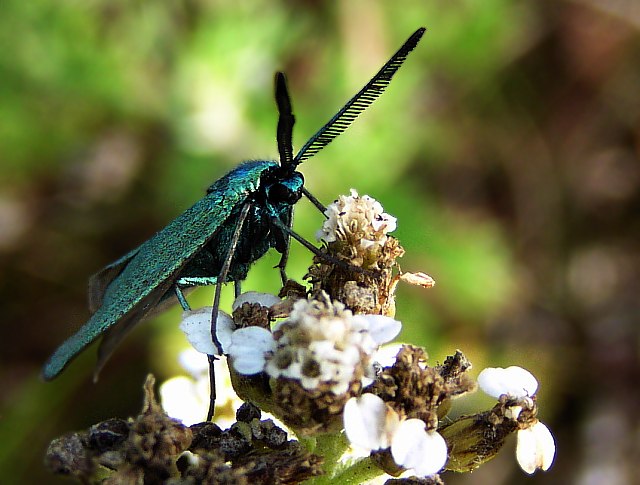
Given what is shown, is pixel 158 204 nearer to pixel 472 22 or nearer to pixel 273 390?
pixel 472 22

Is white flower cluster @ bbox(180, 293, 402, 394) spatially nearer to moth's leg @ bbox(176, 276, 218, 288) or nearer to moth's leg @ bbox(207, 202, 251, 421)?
moth's leg @ bbox(207, 202, 251, 421)

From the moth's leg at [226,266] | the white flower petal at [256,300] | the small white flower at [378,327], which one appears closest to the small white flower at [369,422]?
the small white flower at [378,327]

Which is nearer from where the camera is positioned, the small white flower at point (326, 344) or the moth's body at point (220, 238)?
the small white flower at point (326, 344)

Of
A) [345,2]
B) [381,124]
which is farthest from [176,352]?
[345,2]

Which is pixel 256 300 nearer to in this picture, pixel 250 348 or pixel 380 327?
pixel 250 348

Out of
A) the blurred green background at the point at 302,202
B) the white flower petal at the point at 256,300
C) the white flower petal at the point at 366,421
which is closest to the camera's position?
the white flower petal at the point at 366,421

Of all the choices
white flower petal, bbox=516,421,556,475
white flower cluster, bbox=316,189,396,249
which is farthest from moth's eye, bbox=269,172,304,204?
white flower petal, bbox=516,421,556,475

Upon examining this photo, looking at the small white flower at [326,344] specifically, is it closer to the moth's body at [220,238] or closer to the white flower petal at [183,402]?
the moth's body at [220,238]

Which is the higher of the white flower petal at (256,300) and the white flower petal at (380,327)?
the white flower petal at (256,300)
